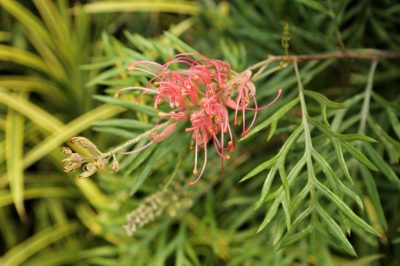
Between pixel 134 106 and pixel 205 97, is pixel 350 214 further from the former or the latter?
pixel 134 106

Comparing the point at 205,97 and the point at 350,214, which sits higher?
the point at 205,97

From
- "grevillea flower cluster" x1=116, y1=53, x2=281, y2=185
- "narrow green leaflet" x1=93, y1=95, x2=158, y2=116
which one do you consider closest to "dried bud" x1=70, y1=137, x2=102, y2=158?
"grevillea flower cluster" x1=116, y1=53, x2=281, y2=185

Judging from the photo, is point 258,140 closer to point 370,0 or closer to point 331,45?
point 331,45

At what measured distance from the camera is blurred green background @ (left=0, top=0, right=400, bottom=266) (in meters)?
0.96

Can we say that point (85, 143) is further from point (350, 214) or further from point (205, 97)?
point (350, 214)

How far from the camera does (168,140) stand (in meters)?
0.84

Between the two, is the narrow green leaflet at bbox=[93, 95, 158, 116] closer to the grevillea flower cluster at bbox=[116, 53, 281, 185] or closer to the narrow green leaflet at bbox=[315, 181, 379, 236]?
the grevillea flower cluster at bbox=[116, 53, 281, 185]

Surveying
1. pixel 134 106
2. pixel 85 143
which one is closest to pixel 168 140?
pixel 134 106

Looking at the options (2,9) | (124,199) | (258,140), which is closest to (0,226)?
(124,199)

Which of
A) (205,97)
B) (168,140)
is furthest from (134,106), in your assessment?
(205,97)

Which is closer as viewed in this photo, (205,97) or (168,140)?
(205,97)

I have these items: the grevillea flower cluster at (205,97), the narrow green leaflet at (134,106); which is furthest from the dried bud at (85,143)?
the narrow green leaflet at (134,106)

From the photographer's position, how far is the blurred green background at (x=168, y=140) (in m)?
0.96

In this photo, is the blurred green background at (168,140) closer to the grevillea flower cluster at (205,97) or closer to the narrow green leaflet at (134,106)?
the narrow green leaflet at (134,106)
